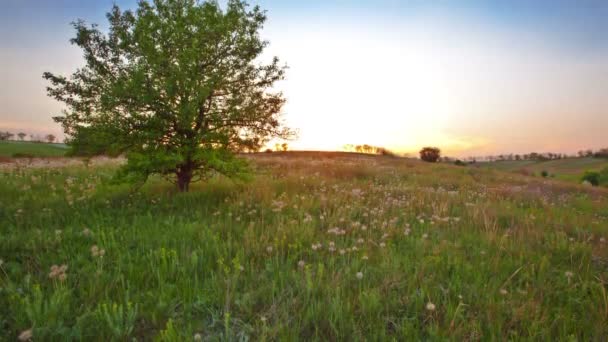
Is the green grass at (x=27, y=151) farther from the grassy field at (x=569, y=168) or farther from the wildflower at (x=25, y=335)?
the grassy field at (x=569, y=168)

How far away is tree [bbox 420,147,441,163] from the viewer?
268 ft

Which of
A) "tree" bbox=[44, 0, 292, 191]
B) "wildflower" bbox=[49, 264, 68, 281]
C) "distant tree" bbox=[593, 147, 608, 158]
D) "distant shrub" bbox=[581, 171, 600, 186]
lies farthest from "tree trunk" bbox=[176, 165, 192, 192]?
"distant tree" bbox=[593, 147, 608, 158]

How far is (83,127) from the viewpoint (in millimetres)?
6711

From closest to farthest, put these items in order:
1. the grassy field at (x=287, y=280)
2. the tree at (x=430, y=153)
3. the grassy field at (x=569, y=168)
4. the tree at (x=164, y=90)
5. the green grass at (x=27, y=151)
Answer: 1. the grassy field at (x=287, y=280)
2. the tree at (x=164, y=90)
3. the green grass at (x=27, y=151)
4. the grassy field at (x=569, y=168)
5. the tree at (x=430, y=153)

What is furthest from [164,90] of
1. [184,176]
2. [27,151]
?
[27,151]

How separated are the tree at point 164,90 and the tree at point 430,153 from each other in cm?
8146

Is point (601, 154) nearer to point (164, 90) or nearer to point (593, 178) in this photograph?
point (593, 178)

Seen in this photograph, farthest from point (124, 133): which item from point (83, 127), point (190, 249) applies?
point (190, 249)

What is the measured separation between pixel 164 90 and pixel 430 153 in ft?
279

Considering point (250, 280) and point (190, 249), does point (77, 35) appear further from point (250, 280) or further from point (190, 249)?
point (250, 280)

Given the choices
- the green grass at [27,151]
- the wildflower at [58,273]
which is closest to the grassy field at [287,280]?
the wildflower at [58,273]

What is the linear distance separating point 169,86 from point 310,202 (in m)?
3.95

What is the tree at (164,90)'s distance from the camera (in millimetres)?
6566

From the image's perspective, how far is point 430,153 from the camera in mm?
82875
